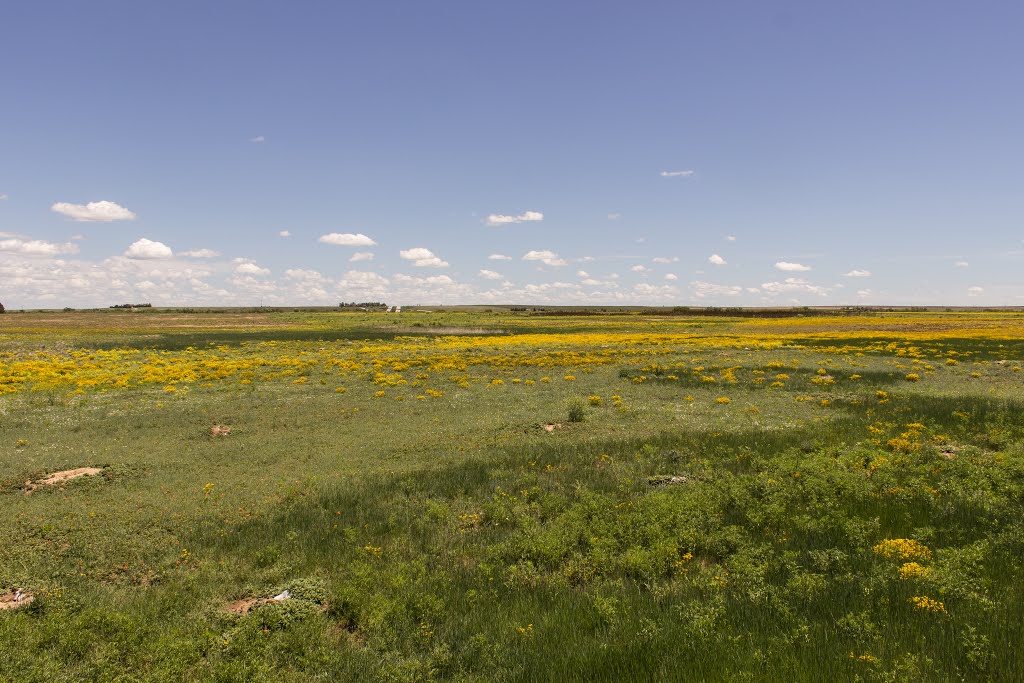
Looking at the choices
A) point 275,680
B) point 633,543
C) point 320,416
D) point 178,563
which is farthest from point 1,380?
point 633,543

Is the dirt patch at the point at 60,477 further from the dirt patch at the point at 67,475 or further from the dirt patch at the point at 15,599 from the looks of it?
the dirt patch at the point at 15,599

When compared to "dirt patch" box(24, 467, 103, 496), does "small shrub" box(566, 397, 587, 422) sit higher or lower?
higher

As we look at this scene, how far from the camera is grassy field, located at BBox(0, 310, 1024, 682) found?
26.6ft

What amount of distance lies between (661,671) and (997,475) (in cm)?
1396

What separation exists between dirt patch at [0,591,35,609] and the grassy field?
5.6 inches

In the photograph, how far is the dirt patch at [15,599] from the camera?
10070mm

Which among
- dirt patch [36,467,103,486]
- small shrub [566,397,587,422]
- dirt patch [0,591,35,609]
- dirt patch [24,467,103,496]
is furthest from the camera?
small shrub [566,397,587,422]

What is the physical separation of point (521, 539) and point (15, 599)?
1102cm

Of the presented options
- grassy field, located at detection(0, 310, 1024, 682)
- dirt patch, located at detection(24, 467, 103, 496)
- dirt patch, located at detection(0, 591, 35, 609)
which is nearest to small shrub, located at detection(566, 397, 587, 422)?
grassy field, located at detection(0, 310, 1024, 682)

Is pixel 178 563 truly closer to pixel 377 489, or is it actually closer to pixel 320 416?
pixel 377 489

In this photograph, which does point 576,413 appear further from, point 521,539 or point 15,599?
point 15,599

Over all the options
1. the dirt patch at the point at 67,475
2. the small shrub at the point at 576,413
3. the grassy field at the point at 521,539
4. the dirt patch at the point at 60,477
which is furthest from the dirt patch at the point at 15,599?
the small shrub at the point at 576,413

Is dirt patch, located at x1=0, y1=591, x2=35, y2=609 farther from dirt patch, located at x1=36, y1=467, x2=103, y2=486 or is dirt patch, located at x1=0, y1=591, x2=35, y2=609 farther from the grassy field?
dirt patch, located at x1=36, y1=467, x2=103, y2=486

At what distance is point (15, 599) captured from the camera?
10422 millimetres
